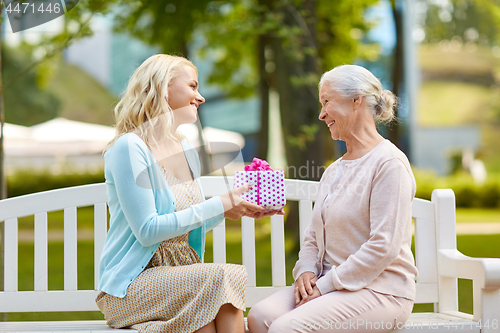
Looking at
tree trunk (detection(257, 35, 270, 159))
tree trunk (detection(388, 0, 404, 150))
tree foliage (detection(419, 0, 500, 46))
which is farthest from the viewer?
tree foliage (detection(419, 0, 500, 46))

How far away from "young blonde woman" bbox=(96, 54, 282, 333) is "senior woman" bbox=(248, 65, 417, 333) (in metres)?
0.32

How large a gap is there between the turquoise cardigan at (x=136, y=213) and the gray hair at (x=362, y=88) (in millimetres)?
823

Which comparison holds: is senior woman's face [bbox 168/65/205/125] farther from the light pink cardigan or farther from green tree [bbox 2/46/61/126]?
green tree [bbox 2/46/61/126]

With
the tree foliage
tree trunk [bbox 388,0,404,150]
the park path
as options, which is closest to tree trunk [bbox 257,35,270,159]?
tree trunk [bbox 388,0,404,150]

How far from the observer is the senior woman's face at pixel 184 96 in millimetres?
2510

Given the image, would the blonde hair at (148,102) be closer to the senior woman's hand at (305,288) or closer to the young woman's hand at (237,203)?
the young woman's hand at (237,203)

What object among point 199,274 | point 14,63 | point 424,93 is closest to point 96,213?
point 199,274

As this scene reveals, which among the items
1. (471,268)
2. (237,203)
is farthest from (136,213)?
(471,268)

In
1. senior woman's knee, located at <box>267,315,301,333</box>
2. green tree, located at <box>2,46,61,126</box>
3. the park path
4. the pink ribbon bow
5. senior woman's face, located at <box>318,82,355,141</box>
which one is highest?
green tree, located at <box>2,46,61,126</box>

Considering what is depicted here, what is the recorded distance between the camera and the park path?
10852 mm

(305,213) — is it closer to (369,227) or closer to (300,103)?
(369,227)

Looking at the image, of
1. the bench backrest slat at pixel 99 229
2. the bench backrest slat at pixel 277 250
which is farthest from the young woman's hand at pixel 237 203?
the bench backrest slat at pixel 99 229

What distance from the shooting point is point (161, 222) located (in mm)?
2223

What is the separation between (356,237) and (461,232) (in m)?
9.52
